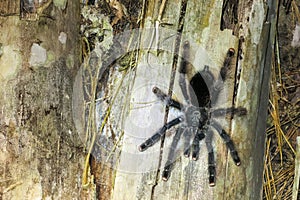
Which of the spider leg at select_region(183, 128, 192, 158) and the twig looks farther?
the twig

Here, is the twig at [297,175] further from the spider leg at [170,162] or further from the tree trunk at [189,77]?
the spider leg at [170,162]

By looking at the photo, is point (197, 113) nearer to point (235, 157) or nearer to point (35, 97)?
point (235, 157)

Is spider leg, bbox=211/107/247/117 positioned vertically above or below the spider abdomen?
above

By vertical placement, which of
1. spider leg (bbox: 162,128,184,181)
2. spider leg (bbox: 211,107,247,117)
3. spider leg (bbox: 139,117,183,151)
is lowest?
spider leg (bbox: 162,128,184,181)

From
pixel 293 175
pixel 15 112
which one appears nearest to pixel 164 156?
pixel 15 112

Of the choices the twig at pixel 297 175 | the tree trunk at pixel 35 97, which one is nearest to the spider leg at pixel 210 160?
the tree trunk at pixel 35 97

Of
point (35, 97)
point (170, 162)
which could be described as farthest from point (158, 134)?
point (35, 97)

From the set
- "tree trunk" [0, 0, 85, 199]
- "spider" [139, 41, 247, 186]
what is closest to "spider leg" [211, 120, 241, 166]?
"spider" [139, 41, 247, 186]

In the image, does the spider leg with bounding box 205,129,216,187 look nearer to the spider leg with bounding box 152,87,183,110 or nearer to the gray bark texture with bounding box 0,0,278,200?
the gray bark texture with bounding box 0,0,278,200
